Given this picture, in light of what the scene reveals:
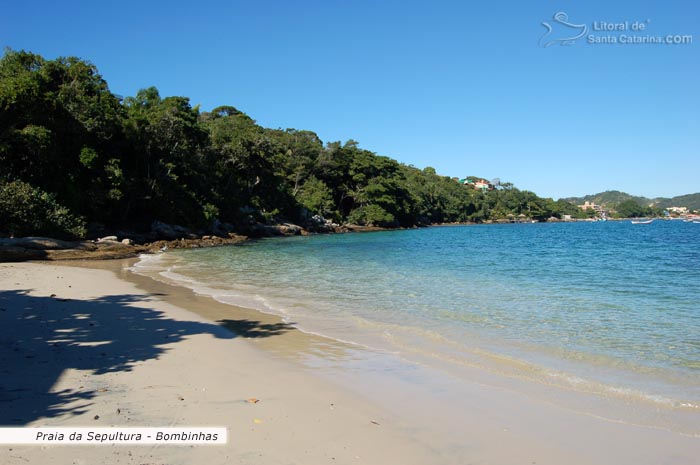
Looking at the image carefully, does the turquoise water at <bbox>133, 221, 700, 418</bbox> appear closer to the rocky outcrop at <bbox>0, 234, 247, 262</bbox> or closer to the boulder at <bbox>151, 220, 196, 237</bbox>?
the rocky outcrop at <bbox>0, 234, 247, 262</bbox>

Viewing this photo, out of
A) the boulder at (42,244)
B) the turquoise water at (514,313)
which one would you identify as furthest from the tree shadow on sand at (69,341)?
the boulder at (42,244)

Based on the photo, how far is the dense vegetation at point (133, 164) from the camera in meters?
22.8

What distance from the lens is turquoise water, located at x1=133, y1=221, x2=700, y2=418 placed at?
20.0 feet

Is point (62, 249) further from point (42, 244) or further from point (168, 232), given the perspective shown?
point (168, 232)

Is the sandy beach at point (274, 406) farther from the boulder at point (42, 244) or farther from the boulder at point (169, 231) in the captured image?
the boulder at point (169, 231)

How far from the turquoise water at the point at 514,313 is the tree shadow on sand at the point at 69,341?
8.35ft

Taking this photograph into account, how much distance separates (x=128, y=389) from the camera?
4.57 metres

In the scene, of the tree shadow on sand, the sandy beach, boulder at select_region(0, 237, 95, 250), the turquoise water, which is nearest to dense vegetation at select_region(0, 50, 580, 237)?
boulder at select_region(0, 237, 95, 250)

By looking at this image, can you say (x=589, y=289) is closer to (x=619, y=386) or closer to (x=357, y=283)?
(x=357, y=283)

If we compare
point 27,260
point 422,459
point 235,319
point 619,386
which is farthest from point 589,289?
point 27,260

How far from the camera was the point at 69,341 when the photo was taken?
249 inches

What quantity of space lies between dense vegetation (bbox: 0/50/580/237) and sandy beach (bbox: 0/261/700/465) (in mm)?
20003

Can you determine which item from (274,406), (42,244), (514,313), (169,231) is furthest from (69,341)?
(169,231)

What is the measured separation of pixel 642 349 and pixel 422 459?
212 inches
